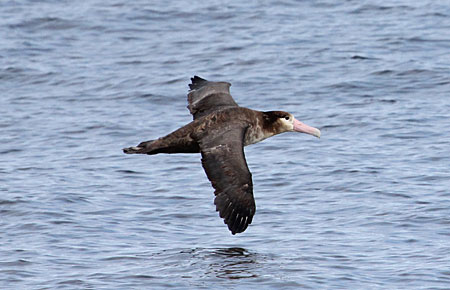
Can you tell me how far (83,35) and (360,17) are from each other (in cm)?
616

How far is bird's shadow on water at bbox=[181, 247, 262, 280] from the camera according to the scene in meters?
10.2

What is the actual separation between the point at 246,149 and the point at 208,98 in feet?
11.9

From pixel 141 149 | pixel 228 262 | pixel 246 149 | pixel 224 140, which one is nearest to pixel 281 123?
pixel 224 140

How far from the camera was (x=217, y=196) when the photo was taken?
32.6 feet

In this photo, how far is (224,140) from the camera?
34.1 feet

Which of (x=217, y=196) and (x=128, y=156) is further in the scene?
(x=128, y=156)

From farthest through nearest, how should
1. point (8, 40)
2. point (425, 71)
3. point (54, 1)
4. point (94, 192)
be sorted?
point (54, 1) → point (8, 40) → point (425, 71) → point (94, 192)

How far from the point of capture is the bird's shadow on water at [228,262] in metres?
10.2

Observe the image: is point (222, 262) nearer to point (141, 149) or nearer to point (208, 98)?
point (141, 149)

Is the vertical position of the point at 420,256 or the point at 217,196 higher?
the point at 217,196

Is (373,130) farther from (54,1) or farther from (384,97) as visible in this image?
(54,1)

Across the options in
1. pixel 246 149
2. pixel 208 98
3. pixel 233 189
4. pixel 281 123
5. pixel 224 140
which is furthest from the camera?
pixel 246 149

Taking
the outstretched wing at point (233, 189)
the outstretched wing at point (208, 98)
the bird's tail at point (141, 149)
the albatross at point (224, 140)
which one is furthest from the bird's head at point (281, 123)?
the outstretched wing at point (233, 189)

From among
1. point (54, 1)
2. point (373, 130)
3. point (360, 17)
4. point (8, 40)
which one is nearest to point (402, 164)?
point (373, 130)
